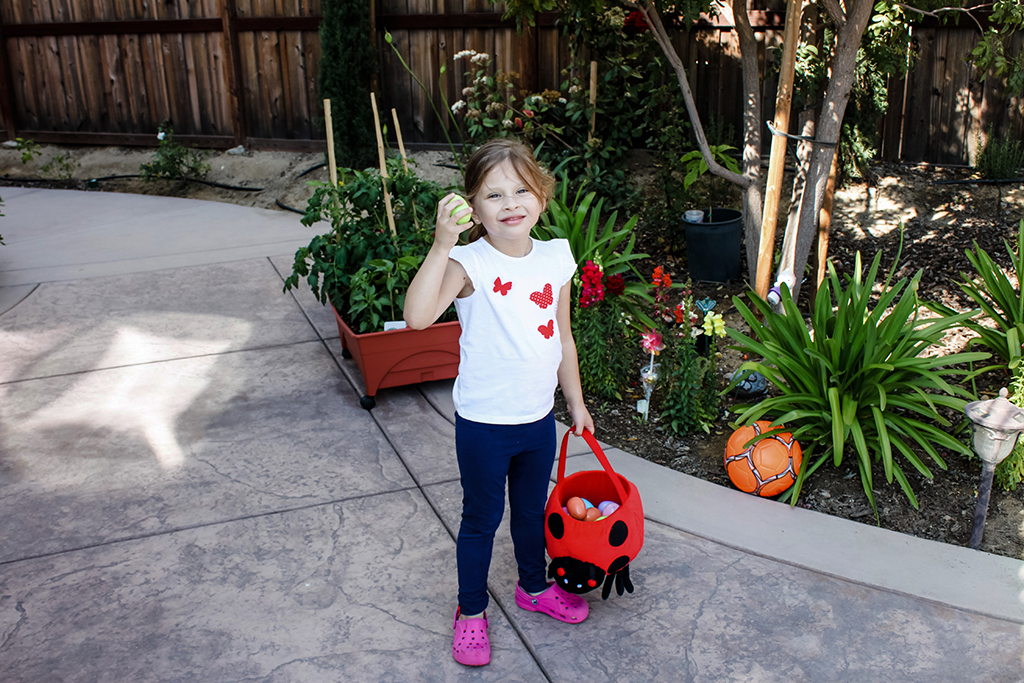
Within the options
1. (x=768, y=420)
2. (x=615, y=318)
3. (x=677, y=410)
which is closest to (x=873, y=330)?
(x=768, y=420)

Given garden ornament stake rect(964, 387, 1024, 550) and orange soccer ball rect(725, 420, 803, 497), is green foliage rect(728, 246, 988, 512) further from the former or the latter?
garden ornament stake rect(964, 387, 1024, 550)

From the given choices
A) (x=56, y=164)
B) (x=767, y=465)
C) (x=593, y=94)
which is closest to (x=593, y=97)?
(x=593, y=94)

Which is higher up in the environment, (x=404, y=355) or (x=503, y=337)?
(x=503, y=337)

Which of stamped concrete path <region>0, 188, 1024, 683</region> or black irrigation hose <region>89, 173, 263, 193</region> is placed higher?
black irrigation hose <region>89, 173, 263, 193</region>

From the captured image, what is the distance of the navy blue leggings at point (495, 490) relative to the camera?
2188 mm

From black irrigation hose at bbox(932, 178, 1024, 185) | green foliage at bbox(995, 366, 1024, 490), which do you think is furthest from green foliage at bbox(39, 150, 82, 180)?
green foliage at bbox(995, 366, 1024, 490)

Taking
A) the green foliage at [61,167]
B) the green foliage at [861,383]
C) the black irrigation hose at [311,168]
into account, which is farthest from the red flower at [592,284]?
the green foliage at [61,167]

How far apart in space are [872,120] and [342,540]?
5.07 meters

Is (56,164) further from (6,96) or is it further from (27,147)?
(6,96)

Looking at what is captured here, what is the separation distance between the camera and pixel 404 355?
12.6 feet

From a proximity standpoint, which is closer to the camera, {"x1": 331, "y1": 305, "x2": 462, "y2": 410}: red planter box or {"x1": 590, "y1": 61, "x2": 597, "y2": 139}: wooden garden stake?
{"x1": 331, "y1": 305, "x2": 462, "y2": 410}: red planter box

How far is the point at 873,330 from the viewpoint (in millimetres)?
3094

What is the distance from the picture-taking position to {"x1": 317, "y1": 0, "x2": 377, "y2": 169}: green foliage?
8062 millimetres

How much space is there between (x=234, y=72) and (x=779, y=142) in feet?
23.7
